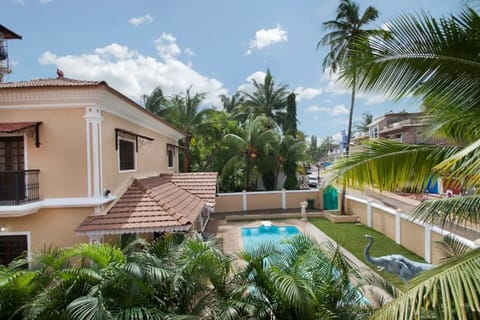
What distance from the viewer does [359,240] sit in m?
15.1

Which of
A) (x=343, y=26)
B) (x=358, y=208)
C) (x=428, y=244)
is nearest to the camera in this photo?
(x=428, y=244)

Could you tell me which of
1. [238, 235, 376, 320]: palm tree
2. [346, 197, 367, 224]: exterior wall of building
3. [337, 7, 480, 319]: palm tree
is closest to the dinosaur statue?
[238, 235, 376, 320]: palm tree

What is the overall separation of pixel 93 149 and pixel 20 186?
2263 mm

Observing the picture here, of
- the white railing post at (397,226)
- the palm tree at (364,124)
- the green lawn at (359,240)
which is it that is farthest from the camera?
the palm tree at (364,124)

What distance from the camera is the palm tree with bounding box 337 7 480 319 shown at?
3.67 m

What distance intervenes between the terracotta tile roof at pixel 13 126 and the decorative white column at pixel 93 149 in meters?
1.51

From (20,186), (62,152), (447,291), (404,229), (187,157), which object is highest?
(187,157)

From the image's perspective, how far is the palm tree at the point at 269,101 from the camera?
3794cm

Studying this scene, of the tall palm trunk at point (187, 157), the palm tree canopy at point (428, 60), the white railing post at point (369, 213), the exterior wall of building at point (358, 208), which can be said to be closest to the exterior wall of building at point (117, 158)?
the palm tree canopy at point (428, 60)

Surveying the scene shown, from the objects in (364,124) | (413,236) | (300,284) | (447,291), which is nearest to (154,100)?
(413,236)

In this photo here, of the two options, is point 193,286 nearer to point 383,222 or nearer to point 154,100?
point 383,222

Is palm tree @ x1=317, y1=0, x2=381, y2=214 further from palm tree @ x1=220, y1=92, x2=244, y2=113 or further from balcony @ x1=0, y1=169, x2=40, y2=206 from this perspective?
palm tree @ x1=220, y1=92, x2=244, y2=113

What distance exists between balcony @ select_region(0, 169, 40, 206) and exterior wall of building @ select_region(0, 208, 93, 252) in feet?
1.97

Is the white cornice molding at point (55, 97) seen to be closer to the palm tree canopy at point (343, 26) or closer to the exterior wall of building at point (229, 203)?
the palm tree canopy at point (343, 26)
